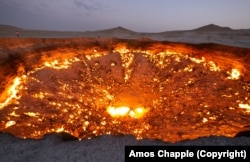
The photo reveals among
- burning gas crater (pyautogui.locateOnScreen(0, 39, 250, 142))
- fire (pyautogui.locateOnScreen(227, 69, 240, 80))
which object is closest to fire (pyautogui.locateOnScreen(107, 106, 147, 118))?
burning gas crater (pyautogui.locateOnScreen(0, 39, 250, 142))

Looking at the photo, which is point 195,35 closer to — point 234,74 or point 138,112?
point 234,74

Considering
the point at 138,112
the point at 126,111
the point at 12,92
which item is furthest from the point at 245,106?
the point at 12,92

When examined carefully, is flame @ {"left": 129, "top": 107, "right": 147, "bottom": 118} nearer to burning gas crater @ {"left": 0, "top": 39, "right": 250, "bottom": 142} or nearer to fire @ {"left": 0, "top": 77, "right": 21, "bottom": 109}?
burning gas crater @ {"left": 0, "top": 39, "right": 250, "bottom": 142}

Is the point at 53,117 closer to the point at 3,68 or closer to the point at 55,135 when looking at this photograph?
the point at 55,135

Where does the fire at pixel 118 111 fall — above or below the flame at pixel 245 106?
below

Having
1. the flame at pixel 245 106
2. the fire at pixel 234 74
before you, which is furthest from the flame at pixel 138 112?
the fire at pixel 234 74

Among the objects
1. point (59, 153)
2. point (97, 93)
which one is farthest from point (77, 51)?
point (59, 153)

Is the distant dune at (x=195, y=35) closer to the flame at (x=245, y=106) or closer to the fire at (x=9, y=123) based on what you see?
the flame at (x=245, y=106)

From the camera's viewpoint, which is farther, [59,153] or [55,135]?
[55,135]
